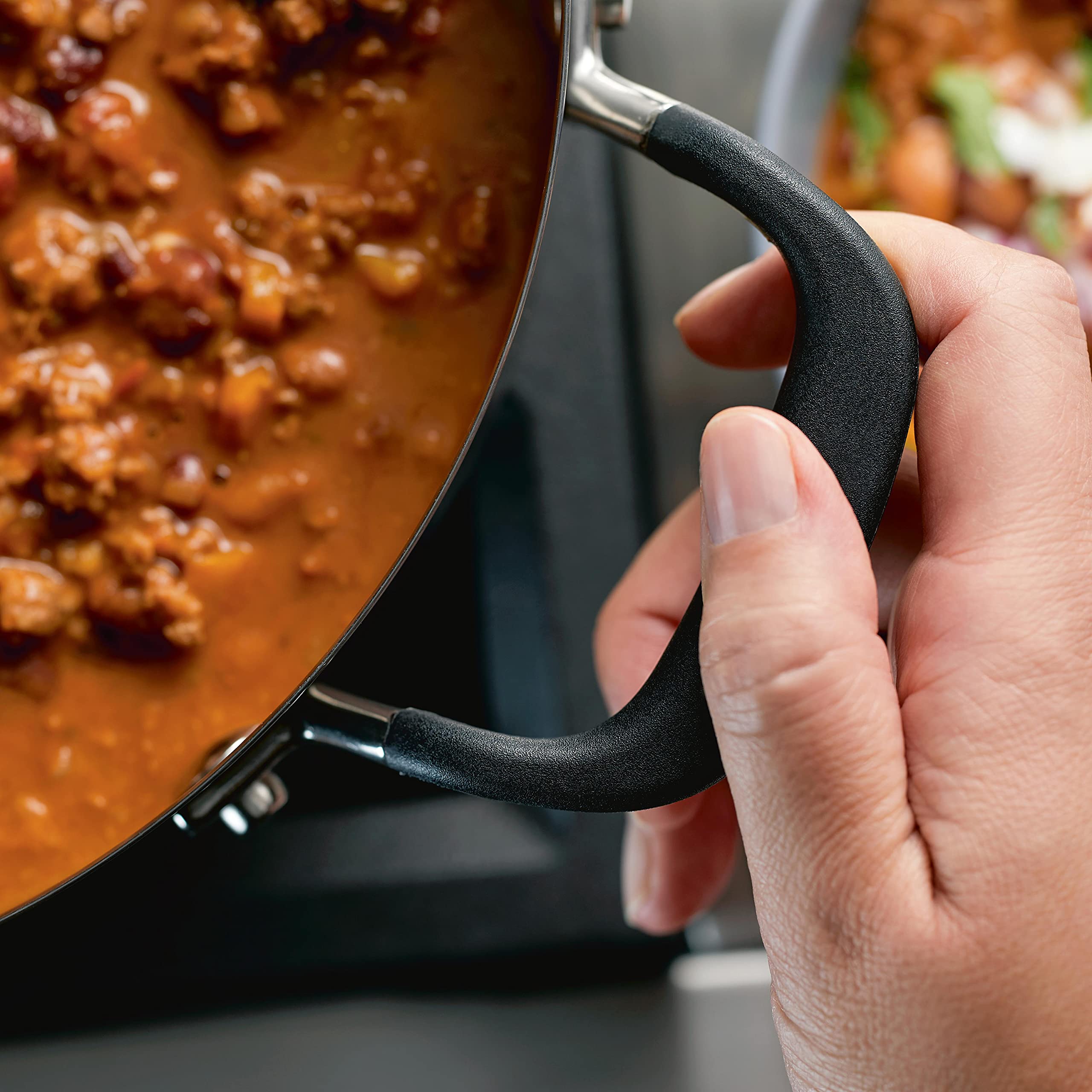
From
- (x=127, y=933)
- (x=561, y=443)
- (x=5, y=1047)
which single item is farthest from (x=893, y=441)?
(x=5, y=1047)

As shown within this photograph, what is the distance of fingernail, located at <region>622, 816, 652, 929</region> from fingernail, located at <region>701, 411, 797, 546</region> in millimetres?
342

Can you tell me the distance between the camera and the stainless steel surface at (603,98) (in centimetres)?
54

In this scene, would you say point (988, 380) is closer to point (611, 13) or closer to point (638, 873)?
point (611, 13)

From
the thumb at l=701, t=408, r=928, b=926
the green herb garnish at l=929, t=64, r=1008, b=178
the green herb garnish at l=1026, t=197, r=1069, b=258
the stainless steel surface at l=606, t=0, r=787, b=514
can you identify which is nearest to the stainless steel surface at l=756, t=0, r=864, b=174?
the stainless steel surface at l=606, t=0, r=787, b=514

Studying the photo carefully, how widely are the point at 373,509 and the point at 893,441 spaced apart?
1.00 ft

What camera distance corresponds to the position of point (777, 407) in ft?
1.65

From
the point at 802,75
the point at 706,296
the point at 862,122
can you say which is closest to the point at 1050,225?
the point at 862,122

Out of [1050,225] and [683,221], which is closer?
[683,221]

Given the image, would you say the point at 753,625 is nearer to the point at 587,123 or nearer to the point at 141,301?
the point at 587,123

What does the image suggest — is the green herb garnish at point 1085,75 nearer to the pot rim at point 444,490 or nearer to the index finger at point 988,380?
the index finger at point 988,380

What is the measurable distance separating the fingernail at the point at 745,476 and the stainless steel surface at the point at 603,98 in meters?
0.16

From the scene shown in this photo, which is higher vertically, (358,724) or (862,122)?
(862,122)

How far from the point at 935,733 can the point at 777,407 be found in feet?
0.53

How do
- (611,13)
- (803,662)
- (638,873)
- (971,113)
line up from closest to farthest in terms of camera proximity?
(803,662)
(611,13)
(638,873)
(971,113)
